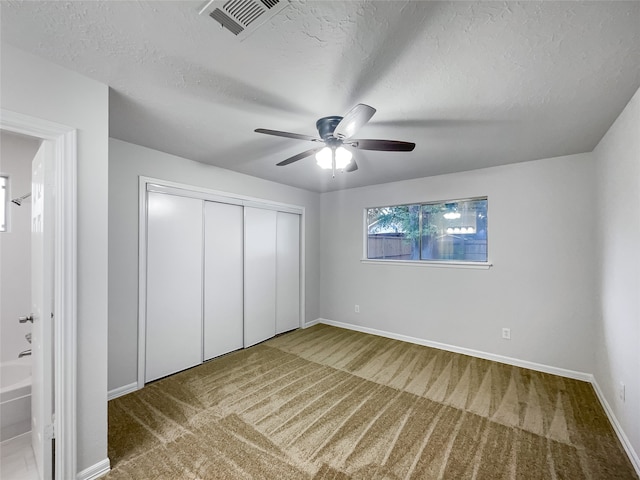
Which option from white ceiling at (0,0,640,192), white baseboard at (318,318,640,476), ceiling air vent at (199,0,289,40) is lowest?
white baseboard at (318,318,640,476)

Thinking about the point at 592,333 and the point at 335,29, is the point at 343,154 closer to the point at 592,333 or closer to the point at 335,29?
the point at 335,29

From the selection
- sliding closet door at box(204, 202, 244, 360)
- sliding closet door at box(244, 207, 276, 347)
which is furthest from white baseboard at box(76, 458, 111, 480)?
sliding closet door at box(244, 207, 276, 347)

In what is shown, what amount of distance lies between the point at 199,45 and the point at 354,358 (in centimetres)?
332

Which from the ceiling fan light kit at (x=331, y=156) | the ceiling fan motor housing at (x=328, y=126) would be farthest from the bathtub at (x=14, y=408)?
the ceiling fan motor housing at (x=328, y=126)

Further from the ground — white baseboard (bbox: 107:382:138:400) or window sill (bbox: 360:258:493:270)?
window sill (bbox: 360:258:493:270)

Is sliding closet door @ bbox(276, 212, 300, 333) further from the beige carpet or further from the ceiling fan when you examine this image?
the ceiling fan

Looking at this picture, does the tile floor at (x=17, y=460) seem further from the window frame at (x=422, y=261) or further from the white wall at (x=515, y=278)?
the window frame at (x=422, y=261)

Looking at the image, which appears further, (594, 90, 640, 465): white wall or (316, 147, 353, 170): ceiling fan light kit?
(316, 147, 353, 170): ceiling fan light kit

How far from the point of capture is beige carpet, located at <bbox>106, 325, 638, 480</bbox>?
5.49ft

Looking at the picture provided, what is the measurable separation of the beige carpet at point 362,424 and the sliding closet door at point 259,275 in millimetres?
684

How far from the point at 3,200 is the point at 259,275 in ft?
8.81

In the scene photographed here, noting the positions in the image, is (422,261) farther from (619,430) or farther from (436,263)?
(619,430)

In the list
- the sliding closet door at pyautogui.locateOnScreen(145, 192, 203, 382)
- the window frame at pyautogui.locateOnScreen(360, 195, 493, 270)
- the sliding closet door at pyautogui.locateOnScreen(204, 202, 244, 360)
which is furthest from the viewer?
the window frame at pyautogui.locateOnScreen(360, 195, 493, 270)

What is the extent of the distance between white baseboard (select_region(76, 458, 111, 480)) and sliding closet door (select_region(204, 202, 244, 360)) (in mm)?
1579
